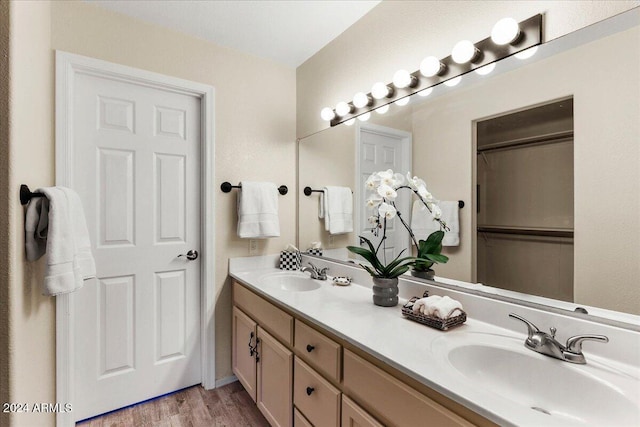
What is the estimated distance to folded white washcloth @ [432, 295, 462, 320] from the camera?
1132 millimetres

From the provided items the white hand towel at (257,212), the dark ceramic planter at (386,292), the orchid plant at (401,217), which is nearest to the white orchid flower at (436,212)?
the orchid plant at (401,217)

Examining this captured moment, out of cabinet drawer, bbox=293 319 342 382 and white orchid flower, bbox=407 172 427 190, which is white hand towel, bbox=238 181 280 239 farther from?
white orchid flower, bbox=407 172 427 190

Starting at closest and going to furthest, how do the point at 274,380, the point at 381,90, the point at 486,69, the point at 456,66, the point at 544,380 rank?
the point at 544,380
the point at 486,69
the point at 456,66
the point at 274,380
the point at 381,90

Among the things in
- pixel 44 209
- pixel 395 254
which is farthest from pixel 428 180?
pixel 44 209

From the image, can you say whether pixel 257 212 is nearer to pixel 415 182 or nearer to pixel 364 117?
pixel 364 117

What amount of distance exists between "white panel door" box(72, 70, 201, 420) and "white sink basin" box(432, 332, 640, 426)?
1.70 m

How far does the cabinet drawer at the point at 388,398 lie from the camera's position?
0.79 meters

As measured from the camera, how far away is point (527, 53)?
1125 mm

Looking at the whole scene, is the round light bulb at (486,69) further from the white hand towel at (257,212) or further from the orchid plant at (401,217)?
the white hand towel at (257,212)

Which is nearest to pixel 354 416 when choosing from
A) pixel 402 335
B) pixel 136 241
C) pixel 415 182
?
pixel 402 335

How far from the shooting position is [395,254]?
1.63 metres

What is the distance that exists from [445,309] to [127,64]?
2.14 m

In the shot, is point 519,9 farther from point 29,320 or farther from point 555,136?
point 29,320

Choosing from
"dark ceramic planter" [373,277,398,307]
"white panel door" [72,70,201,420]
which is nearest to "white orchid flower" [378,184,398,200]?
"dark ceramic planter" [373,277,398,307]
